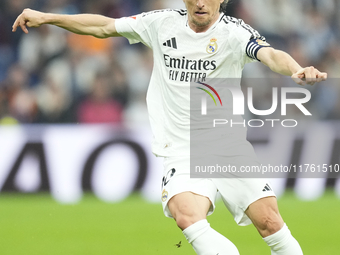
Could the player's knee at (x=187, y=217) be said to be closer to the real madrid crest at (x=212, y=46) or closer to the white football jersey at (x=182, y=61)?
the white football jersey at (x=182, y=61)

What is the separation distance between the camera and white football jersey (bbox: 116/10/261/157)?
167 inches

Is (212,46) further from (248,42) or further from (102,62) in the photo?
(102,62)

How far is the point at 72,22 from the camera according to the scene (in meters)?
4.48

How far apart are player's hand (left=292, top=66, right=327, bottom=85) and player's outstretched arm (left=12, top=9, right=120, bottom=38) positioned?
1.69 metres

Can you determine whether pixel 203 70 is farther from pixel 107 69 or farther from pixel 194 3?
pixel 107 69

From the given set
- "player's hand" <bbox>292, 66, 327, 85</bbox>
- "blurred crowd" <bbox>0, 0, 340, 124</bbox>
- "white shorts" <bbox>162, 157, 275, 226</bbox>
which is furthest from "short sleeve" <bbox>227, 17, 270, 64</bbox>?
"blurred crowd" <bbox>0, 0, 340, 124</bbox>

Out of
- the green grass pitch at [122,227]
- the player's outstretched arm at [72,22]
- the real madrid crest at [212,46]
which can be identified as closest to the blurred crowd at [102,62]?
the green grass pitch at [122,227]

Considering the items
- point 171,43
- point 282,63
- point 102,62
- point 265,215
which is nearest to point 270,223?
point 265,215

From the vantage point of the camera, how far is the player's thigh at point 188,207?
3.89 m

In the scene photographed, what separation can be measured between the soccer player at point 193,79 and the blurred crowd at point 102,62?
15.3ft

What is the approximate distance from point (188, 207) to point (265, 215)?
0.57 metres

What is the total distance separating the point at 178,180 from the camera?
13.4ft

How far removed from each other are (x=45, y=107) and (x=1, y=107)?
751mm

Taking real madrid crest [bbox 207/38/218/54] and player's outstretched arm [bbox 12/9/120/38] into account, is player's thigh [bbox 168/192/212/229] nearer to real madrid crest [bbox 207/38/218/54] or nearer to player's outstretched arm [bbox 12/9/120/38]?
real madrid crest [bbox 207/38/218/54]
